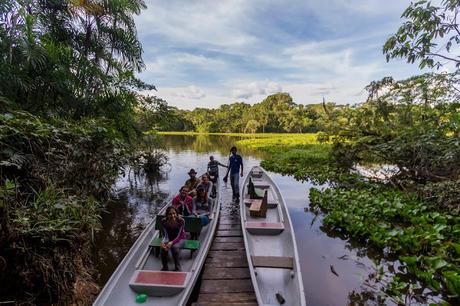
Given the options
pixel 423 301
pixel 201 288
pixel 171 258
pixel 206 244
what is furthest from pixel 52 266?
pixel 423 301

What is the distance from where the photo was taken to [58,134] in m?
4.81

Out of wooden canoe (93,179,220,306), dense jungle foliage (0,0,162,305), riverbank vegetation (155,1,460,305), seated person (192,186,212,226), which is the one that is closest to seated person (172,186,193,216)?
seated person (192,186,212,226)

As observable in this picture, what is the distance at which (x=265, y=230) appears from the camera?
22.1 ft

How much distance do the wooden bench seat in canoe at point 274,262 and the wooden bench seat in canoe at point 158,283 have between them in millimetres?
1353

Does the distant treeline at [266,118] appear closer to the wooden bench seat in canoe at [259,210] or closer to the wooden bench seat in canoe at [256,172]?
the wooden bench seat in canoe at [256,172]

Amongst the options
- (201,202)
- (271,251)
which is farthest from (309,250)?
(201,202)

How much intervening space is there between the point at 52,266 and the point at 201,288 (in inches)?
95.8

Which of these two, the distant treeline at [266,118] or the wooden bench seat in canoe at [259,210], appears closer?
the wooden bench seat in canoe at [259,210]

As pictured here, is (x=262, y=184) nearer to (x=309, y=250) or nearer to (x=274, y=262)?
(x=309, y=250)

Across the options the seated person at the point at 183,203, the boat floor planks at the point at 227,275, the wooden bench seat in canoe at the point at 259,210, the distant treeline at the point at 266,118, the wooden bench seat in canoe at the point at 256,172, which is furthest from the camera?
the distant treeline at the point at 266,118

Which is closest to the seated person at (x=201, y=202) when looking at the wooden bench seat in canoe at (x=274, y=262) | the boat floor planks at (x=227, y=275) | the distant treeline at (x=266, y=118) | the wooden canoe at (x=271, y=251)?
the boat floor planks at (x=227, y=275)

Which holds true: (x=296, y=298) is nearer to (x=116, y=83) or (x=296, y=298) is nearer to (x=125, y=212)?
(x=125, y=212)

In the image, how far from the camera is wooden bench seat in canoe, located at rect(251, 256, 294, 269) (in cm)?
504

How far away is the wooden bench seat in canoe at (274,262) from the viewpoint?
16.5 feet
